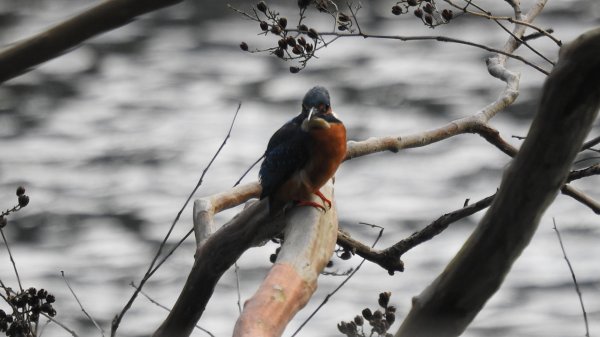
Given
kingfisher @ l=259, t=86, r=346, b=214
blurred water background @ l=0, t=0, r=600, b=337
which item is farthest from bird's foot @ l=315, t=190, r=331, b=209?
blurred water background @ l=0, t=0, r=600, b=337

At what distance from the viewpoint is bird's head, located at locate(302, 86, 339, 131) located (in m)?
3.00

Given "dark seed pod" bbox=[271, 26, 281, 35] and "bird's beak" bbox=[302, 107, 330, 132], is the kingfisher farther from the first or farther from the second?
"dark seed pod" bbox=[271, 26, 281, 35]

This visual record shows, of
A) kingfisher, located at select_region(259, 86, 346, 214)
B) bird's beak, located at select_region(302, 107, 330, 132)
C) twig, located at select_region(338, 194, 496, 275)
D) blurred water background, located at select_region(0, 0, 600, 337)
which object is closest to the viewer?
twig, located at select_region(338, 194, 496, 275)

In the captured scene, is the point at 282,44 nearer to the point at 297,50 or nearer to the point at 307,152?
the point at 297,50

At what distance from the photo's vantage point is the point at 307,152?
3.02m

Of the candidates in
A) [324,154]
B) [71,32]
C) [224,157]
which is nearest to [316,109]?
[324,154]

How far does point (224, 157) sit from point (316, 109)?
3.68 m

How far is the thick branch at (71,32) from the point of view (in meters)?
1.06

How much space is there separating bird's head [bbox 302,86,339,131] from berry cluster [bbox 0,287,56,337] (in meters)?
0.88

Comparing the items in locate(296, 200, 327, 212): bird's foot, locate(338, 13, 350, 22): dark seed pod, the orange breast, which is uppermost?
locate(338, 13, 350, 22): dark seed pod

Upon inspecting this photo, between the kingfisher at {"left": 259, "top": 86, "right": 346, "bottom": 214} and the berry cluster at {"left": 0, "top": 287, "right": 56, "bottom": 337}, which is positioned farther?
the kingfisher at {"left": 259, "top": 86, "right": 346, "bottom": 214}

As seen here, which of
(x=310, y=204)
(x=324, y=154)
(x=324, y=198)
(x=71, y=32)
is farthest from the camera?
(x=324, y=154)

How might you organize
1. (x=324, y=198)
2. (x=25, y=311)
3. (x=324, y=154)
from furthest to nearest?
(x=324, y=154)
(x=324, y=198)
(x=25, y=311)

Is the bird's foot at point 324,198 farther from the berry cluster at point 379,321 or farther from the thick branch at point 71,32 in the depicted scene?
the thick branch at point 71,32
